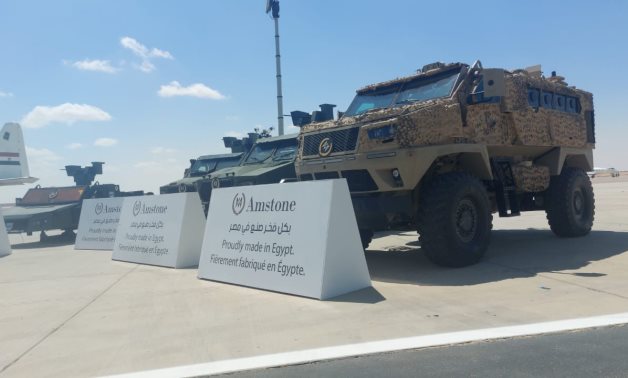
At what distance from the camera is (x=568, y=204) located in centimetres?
818

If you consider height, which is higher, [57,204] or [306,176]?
[306,176]

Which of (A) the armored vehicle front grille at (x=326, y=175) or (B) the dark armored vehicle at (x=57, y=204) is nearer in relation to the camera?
(A) the armored vehicle front grille at (x=326, y=175)

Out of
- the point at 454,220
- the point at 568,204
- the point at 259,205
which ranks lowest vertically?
the point at 568,204

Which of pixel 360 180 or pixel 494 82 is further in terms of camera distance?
pixel 360 180

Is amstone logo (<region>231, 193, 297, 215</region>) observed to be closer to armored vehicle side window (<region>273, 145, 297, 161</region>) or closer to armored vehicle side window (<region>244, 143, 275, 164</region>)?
armored vehicle side window (<region>273, 145, 297, 161</region>)

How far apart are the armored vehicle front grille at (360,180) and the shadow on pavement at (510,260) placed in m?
1.14

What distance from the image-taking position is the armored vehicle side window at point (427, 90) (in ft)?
21.5

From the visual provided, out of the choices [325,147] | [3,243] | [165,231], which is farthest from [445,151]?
[3,243]

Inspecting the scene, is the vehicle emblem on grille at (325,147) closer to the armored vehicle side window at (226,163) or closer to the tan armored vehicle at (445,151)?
the tan armored vehicle at (445,151)

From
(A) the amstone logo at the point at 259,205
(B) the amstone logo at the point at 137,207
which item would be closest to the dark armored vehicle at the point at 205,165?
(B) the amstone logo at the point at 137,207

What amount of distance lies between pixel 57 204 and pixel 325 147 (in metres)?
10.3

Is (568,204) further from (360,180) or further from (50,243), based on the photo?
(50,243)

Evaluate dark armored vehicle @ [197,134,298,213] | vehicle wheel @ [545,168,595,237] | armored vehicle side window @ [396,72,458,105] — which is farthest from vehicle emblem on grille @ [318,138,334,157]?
vehicle wheel @ [545,168,595,237]

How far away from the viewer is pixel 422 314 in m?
4.26
